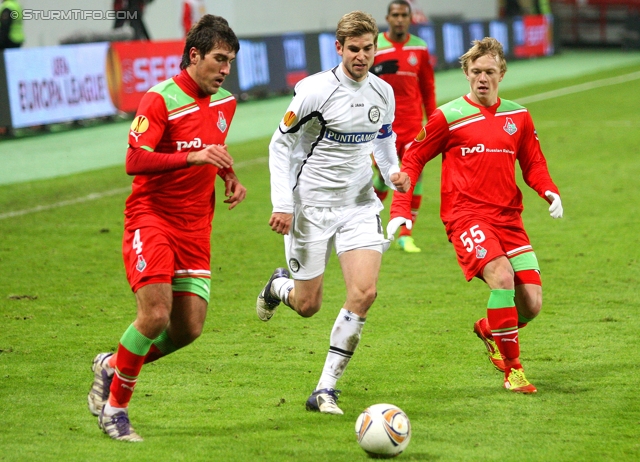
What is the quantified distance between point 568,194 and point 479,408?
8106mm

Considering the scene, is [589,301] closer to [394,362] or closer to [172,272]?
[394,362]

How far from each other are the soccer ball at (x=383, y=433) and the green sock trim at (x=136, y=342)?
1.20 meters

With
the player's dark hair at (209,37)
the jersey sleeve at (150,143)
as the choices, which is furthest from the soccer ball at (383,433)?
the player's dark hair at (209,37)

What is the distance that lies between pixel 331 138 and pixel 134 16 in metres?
17.9

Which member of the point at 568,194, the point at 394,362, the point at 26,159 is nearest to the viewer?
the point at 394,362

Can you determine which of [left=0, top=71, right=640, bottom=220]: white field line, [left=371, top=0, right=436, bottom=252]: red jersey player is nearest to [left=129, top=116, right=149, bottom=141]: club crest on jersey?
[left=371, top=0, right=436, bottom=252]: red jersey player

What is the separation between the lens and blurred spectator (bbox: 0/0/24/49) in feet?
65.3

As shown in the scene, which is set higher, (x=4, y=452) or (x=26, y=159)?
(x=4, y=452)

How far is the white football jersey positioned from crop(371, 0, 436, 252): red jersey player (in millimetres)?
4429

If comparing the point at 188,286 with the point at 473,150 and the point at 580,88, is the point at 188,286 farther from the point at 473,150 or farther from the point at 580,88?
the point at 580,88

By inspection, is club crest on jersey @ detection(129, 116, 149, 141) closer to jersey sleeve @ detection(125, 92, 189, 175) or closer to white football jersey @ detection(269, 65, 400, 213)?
jersey sleeve @ detection(125, 92, 189, 175)

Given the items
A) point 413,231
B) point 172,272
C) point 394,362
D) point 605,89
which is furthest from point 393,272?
point 605,89

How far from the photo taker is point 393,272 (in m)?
9.77

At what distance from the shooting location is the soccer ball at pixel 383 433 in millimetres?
5113
